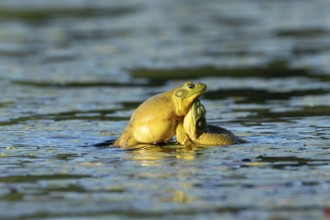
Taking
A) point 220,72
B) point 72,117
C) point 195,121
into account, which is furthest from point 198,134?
point 220,72

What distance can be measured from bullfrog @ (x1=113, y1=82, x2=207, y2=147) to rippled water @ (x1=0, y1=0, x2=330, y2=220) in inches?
6.2

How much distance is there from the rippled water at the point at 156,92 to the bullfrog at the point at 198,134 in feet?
0.50

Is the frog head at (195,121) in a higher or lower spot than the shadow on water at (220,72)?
lower

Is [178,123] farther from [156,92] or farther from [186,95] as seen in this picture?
[156,92]

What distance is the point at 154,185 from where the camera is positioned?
6707 mm

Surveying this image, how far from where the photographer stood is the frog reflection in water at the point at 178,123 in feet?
28.0

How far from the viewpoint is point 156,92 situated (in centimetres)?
1330

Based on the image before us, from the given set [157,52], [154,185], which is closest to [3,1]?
[157,52]

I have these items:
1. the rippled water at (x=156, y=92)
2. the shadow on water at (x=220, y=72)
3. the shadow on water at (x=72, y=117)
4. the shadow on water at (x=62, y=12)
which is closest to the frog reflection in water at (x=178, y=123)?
the rippled water at (x=156, y=92)

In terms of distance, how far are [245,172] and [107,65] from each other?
31.4 ft

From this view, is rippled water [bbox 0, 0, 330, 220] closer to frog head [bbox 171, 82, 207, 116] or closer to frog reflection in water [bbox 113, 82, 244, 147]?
frog reflection in water [bbox 113, 82, 244, 147]

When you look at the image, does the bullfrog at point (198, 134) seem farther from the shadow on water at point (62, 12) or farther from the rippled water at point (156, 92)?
the shadow on water at point (62, 12)

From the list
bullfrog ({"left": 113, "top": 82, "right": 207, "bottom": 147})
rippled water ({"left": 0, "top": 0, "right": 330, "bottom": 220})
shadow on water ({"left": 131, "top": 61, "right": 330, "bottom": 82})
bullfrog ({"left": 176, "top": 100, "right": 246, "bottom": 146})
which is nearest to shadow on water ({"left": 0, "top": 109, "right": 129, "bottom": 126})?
rippled water ({"left": 0, "top": 0, "right": 330, "bottom": 220})

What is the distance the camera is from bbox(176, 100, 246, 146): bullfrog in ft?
28.0
